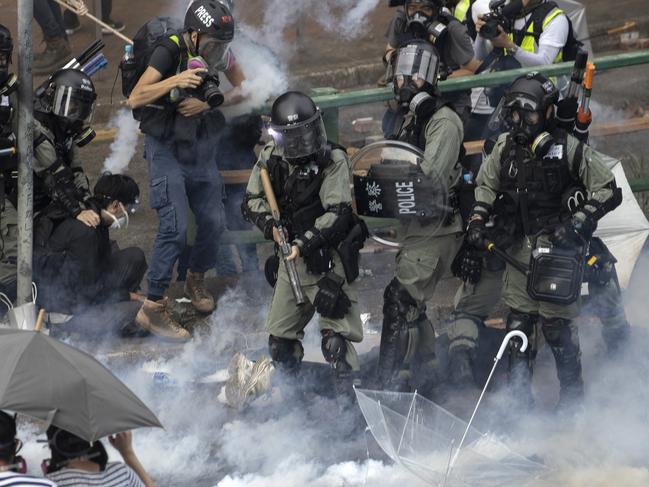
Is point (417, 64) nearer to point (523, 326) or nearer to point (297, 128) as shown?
point (297, 128)

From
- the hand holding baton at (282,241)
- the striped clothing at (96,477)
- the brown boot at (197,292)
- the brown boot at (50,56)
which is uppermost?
the striped clothing at (96,477)

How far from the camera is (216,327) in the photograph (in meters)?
8.45

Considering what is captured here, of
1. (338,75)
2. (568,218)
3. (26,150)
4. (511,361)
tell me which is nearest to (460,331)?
(511,361)

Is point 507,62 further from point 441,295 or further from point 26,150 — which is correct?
point 26,150

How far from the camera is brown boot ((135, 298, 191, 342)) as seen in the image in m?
8.12

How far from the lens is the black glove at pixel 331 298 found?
23.9 feet

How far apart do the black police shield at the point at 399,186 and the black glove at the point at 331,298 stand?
561mm

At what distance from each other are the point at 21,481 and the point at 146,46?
13.1 ft

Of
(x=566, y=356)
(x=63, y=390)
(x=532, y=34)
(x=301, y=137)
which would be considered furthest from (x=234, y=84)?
(x=63, y=390)

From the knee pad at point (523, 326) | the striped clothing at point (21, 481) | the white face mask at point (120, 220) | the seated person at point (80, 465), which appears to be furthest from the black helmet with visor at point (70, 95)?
the striped clothing at point (21, 481)

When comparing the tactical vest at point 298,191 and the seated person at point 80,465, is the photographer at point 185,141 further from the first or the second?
the seated person at point 80,465

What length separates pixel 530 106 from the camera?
23.2ft

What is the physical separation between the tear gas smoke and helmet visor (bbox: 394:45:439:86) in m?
3.57

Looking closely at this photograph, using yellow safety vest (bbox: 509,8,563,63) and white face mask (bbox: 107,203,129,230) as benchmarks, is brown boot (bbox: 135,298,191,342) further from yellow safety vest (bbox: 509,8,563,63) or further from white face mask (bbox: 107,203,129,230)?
yellow safety vest (bbox: 509,8,563,63)
